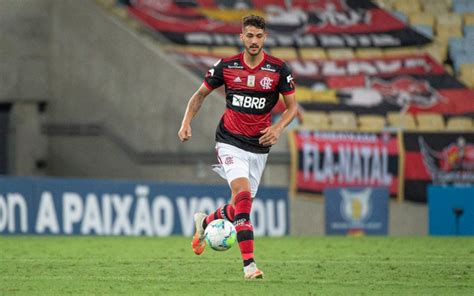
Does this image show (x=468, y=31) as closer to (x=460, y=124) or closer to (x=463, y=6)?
(x=463, y=6)

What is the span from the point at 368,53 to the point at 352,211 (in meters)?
6.34

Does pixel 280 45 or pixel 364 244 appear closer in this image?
pixel 364 244

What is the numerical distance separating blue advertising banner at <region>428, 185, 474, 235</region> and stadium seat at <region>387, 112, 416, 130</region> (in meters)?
3.76

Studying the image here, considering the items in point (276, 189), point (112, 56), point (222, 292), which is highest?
point (112, 56)

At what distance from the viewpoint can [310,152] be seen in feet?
77.5

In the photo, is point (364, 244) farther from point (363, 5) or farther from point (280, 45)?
point (363, 5)

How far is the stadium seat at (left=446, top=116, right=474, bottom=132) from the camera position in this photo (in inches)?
997

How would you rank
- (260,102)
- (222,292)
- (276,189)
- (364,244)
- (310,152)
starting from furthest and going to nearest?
(310,152) < (276,189) < (364,244) < (260,102) < (222,292)

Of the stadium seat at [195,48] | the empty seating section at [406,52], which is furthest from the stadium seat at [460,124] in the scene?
the stadium seat at [195,48]

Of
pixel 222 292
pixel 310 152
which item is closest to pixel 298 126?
pixel 310 152

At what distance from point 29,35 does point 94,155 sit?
2.67 meters

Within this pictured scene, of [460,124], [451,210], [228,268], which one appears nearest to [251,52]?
[228,268]

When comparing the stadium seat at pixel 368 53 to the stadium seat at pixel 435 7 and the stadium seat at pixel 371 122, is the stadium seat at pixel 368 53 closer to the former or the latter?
the stadium seat at pixel 435 7

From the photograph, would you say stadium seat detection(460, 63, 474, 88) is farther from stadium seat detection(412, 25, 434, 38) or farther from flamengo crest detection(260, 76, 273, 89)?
flamengo crest detection(260, 76, 273, 89)
